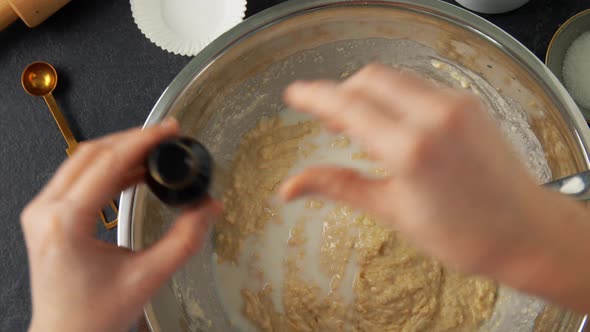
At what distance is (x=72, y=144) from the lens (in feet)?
4.21

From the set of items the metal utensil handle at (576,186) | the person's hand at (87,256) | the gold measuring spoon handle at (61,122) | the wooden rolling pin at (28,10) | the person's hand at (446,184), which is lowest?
the metal utensil handle at (576,186)

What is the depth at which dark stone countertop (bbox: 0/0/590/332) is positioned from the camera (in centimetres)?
131

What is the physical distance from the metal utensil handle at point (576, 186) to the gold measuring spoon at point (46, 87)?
101cm

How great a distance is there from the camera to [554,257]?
2.12 ft

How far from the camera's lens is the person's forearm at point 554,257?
0.63 m

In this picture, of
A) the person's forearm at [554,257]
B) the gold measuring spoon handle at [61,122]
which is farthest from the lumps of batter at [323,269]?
the person's forearm at [554,257]

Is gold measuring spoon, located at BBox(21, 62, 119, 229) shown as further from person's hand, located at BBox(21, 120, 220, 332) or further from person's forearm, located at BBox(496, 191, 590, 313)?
person's forearm, located at BBox(496, 191, 590, 313)

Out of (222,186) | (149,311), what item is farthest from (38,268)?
(222,186)

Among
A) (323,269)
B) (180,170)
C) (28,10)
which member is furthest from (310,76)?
(28,10)

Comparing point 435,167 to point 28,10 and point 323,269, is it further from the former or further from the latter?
point 28,10

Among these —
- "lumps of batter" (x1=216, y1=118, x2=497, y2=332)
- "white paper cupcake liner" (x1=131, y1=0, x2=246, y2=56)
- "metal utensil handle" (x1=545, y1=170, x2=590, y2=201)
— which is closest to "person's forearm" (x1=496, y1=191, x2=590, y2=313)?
"metal utensil handle" (x1=545, y1=170, x2=590, y2=201)

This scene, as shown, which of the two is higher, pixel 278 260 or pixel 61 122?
pixel 61 122

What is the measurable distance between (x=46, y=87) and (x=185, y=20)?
1.29 feet

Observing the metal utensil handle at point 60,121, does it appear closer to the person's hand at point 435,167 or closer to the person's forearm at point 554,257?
the person's hand at point 435,167
